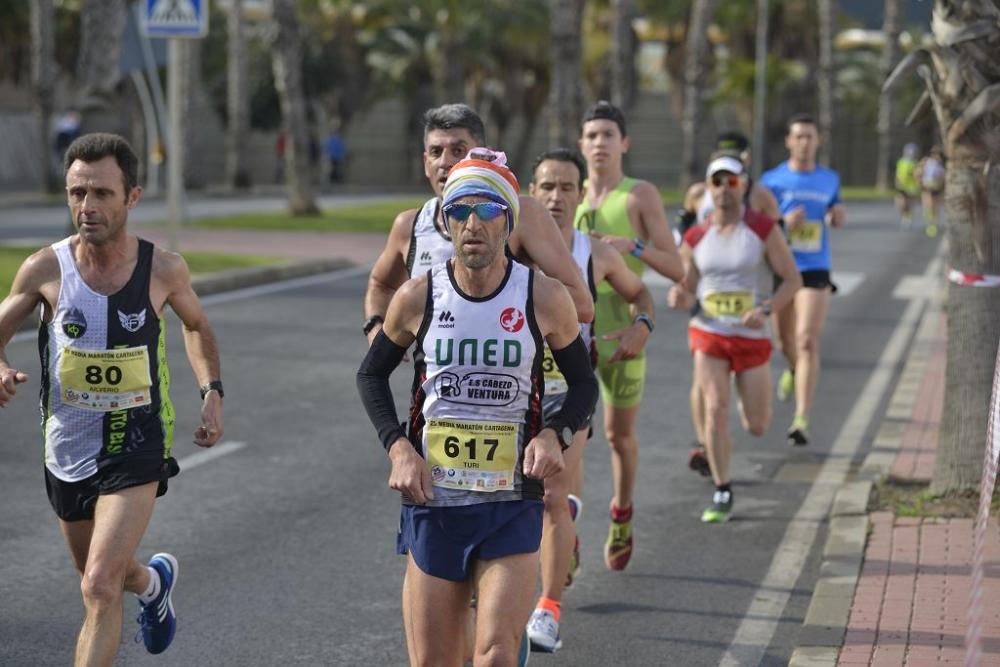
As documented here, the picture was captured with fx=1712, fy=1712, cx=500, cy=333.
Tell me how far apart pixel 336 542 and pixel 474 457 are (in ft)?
11.5

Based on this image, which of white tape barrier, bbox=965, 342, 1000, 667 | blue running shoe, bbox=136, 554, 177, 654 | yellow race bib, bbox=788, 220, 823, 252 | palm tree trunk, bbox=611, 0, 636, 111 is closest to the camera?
white tape barrier, bbox=965, 342, 1000, 667

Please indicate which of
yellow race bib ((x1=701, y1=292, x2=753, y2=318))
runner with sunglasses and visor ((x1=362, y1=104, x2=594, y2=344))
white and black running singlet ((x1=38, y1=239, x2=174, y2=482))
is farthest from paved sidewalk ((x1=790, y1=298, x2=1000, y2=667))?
white and black running singlet ((x1=38, y1=239, x2=174, y2=482))

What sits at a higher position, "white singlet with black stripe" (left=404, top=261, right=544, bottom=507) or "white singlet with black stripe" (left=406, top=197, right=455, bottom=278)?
"white singlet with black stripe" (left=406, top=197, right=455, bottom=278)

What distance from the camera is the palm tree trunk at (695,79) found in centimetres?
4469

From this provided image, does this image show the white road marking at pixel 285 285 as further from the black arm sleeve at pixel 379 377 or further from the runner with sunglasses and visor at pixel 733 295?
the black arm sleeve at pixel 379 377

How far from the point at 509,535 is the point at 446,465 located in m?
0.27

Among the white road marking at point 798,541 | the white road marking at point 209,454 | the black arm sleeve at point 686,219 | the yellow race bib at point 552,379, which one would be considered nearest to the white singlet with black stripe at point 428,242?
the yellow race bib at point 552,379

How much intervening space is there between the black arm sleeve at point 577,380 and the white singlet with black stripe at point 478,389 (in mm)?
158

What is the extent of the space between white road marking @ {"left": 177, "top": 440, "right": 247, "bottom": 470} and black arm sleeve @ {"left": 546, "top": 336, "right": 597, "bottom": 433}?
5204 mm

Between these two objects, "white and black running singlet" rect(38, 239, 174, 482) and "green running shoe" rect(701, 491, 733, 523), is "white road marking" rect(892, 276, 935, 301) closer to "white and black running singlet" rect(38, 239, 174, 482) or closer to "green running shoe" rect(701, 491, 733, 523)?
"green running shoe" rect(701, 491, 733, 523)

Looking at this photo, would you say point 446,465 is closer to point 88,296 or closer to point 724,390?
point 88,296

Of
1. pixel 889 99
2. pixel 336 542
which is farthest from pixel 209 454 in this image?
pixel 889 99

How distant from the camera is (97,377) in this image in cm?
551

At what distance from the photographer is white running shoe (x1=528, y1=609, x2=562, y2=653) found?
6.36m
